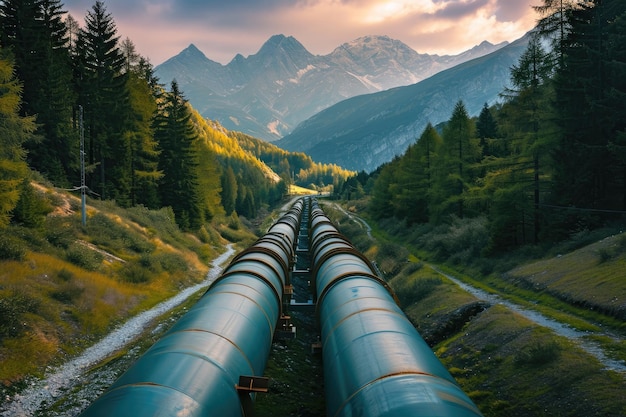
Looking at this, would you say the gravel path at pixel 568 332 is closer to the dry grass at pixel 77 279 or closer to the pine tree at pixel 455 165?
the dry grass at pixel 77 279

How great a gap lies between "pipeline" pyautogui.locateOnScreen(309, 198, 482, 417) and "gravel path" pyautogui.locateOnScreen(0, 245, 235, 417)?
33.4ft

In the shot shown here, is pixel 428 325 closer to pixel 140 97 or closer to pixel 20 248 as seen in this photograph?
pixel 20 248

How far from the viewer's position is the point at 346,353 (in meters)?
7.24

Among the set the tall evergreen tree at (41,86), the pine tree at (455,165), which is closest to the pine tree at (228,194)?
the tall evergreen tree at (41,86)

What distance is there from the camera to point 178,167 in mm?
50344

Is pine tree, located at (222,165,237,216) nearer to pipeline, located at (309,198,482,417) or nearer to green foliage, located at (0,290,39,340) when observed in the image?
green foliage, located at (0,290,39,340)

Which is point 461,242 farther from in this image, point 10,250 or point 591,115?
point 10,250

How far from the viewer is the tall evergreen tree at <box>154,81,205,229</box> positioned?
5038cm

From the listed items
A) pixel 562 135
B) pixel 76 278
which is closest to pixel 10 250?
pixel 76 278

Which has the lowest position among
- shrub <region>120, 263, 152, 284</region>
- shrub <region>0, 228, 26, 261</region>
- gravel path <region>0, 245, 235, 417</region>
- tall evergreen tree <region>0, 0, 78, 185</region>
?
gravel path <region>0, 245, 235, 417</region>

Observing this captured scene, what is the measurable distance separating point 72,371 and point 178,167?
37.4m

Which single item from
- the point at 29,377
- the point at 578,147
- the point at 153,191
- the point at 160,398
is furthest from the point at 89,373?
the point at 153,191

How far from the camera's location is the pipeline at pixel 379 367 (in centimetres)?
527

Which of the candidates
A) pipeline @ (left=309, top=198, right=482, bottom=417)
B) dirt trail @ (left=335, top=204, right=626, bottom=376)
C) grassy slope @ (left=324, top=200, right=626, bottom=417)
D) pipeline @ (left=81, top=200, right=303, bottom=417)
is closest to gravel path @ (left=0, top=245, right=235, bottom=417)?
pipeline @ (left=81, top=200, right=303, bottom=417)
